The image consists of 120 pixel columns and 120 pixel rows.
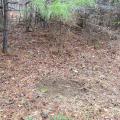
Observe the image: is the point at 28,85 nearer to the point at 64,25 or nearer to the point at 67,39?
the point at 67,39

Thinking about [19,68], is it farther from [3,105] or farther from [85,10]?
[85,10]

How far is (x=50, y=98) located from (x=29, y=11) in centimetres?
490

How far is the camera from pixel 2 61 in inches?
278

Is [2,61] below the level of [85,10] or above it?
below

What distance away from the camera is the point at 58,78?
254 inches

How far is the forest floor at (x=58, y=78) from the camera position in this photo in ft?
16.8

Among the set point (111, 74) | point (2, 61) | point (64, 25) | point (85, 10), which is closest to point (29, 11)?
point (64, 25)

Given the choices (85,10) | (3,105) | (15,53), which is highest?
(85,10)

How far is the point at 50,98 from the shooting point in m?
5.45

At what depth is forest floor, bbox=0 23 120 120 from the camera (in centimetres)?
511

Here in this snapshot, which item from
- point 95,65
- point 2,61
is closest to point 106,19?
point 95,65

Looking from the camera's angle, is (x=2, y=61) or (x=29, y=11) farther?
(x=29, y=11)

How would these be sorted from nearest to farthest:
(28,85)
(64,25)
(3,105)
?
1. (3,105)
2. (28,85)
3. (64,25)

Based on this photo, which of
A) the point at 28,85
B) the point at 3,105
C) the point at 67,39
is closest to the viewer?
the point at 3,105
